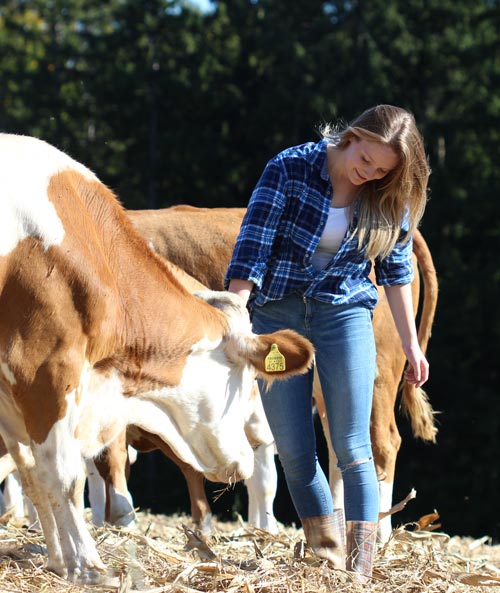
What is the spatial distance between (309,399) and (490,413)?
48.6ft

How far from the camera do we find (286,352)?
4.18 metres

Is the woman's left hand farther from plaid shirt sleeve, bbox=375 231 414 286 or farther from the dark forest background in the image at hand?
the dark forest background

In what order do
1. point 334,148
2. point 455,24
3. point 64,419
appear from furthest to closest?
point 455,24
point 334,148
point 64,419

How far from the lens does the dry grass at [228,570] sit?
12.7 feet

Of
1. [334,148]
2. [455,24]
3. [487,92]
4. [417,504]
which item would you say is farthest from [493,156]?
[334,148]

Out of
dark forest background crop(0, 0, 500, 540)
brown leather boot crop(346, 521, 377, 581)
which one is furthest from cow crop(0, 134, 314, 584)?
dark forest background crop(0, 0, 500, 540)

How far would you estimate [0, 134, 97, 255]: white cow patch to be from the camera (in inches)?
154

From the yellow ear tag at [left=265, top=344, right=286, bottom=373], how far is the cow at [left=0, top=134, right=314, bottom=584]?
3cm

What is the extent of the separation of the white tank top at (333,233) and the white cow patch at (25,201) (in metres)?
1.11

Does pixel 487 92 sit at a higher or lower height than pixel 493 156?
higher

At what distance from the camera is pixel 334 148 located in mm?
4301

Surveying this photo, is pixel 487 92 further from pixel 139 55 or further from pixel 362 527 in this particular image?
pixel 362 527

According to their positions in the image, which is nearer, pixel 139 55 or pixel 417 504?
pixel 417 504

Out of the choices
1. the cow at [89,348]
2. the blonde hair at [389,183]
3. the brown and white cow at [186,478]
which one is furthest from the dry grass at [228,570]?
the blonde hair at [389,183]
